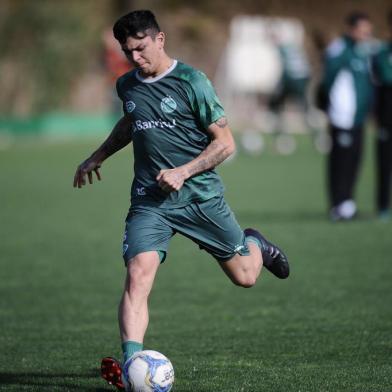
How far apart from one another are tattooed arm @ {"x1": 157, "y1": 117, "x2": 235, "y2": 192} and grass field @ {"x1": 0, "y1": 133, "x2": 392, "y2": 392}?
3.78 feet

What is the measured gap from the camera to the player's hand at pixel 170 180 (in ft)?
19.5

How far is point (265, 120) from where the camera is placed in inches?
1406

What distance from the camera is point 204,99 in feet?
20.3

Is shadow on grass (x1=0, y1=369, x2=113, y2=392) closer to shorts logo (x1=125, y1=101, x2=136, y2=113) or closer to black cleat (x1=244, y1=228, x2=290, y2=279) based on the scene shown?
black cleat (x1=244, y1=228, x2=290, y2=279)

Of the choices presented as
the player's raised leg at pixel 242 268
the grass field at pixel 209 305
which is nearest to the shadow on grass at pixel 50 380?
the grass field at pixel 209 305

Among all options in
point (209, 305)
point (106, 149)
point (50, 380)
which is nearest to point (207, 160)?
point (106, 149)

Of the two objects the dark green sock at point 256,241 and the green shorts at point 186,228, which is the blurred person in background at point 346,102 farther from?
the green shorts at point 186,228

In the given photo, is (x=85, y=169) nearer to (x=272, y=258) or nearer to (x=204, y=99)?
(x=204, y=99)

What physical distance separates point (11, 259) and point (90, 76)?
79.2 feet

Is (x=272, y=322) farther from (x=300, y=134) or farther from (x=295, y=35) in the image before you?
(x=295, y=35)

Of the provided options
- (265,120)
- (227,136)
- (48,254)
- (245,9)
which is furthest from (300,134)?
(227,136)

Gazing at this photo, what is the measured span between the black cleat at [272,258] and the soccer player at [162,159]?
0.77 metres

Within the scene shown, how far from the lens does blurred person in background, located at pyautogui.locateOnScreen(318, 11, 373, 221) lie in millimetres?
13844

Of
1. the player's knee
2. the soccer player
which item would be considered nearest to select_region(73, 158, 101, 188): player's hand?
the soccer player
